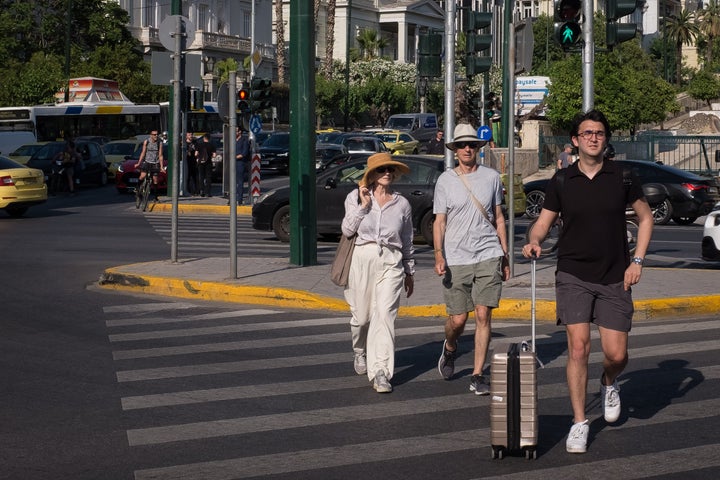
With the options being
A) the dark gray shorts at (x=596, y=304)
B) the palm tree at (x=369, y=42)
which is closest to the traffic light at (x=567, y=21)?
the dark gray shorts at (x=596, y=304)

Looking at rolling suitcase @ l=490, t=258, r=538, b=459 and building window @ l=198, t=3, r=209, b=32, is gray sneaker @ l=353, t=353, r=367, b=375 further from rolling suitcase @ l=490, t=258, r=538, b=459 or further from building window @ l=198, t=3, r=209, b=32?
building window @ l=198, t=3, r=209, b=32

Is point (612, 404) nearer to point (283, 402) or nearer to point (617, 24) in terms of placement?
point (283, 402)

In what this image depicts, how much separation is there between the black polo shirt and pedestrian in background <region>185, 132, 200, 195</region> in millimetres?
26478

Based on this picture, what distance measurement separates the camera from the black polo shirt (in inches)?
275

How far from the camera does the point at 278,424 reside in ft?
25.4

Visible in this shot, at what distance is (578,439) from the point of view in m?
6.88

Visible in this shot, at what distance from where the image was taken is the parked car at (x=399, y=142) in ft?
167

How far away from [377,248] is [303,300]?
444 cm

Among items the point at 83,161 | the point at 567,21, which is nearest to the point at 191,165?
the point at 83,161

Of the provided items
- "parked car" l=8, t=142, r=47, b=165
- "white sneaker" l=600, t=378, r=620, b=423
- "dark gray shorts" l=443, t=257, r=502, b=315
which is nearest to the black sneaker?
"dark gray shorts" l=443, t=257, r=502, b=315

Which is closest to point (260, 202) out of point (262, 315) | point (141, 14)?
point (262, 315)

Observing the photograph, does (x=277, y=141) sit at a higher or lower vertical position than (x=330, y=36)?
lower

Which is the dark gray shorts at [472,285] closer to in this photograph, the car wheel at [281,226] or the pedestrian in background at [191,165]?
the car wheel at [281,226]

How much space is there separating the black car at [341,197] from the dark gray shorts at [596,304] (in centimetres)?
1366
